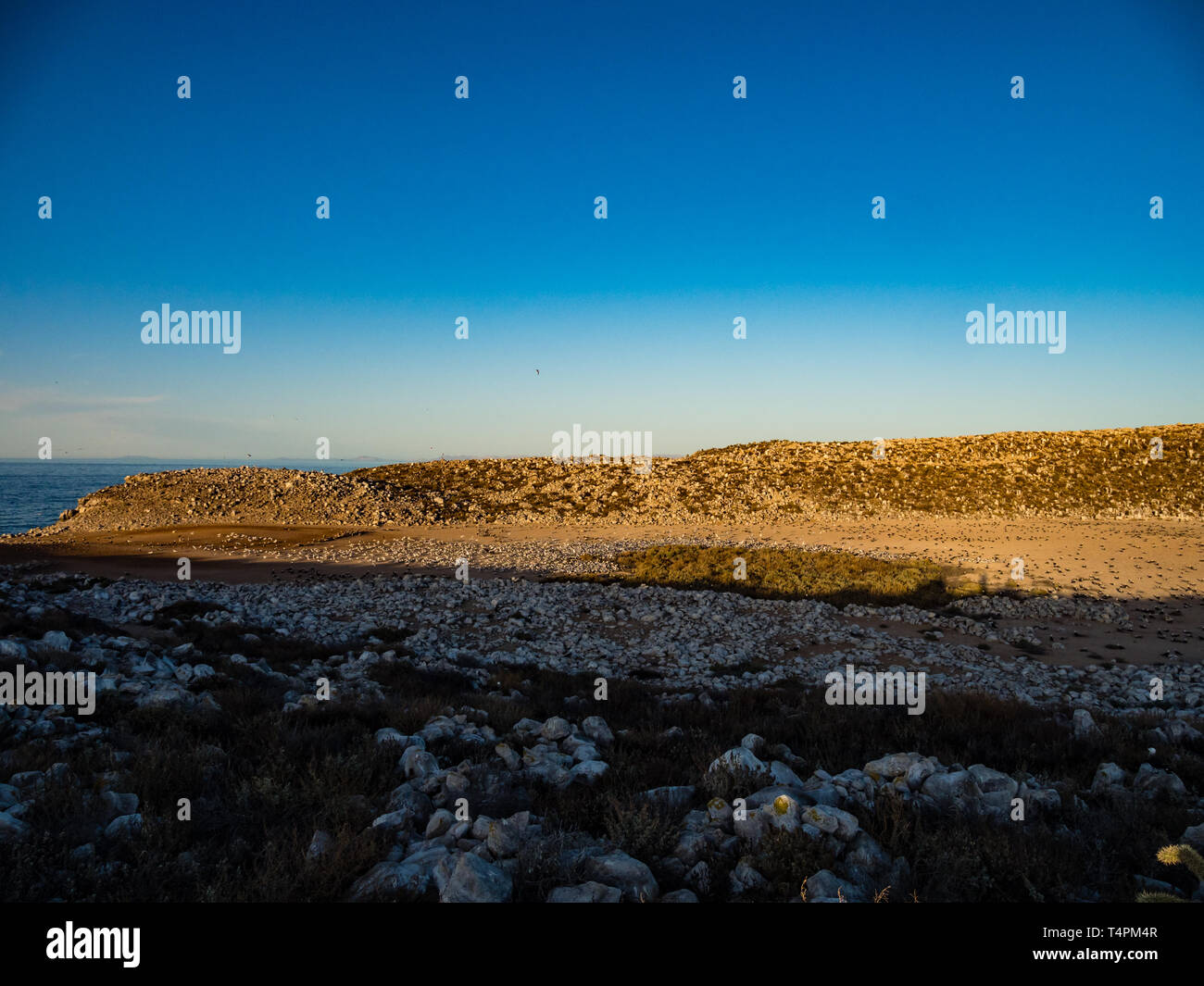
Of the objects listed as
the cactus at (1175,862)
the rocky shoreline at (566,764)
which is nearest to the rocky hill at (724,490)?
the rocky shoreline at (566,764)

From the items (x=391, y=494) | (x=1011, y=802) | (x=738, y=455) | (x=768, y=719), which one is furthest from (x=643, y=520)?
(x=1011, y=802)

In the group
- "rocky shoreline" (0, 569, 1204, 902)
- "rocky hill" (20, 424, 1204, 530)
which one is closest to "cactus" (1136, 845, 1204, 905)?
"rocky shoreline" (0, 569, 1204, 902)

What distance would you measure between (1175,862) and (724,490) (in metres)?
57.0

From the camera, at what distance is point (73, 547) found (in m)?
32.9

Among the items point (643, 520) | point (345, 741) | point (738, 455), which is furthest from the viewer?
point (738, 455)

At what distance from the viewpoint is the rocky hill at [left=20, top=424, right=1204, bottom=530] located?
49.3 meters

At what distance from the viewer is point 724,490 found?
60438mm

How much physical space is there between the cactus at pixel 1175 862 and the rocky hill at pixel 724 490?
45.0 metres

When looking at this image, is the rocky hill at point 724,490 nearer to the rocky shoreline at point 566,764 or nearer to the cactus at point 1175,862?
the rocky shoreline at point 566,764

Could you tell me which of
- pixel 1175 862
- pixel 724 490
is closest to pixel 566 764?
pixel 1175 862

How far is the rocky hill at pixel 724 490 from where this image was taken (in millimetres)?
49312

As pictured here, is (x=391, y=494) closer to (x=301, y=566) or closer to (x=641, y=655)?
(x=301, y=566)
